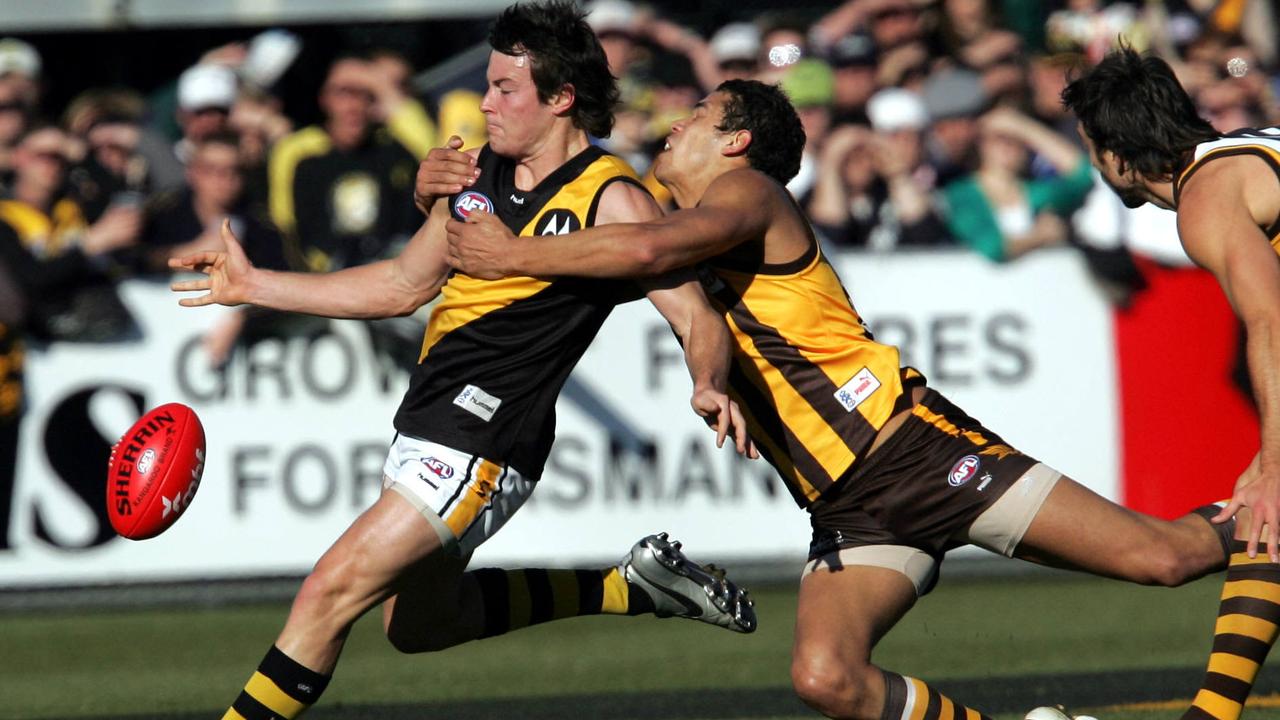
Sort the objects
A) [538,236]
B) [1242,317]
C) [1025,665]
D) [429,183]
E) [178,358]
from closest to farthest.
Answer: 1. [1242,317]
2. [538,236]
3. [429,183]
4. [1025,665]
5. [178,358]

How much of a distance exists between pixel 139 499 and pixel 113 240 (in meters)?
5.48

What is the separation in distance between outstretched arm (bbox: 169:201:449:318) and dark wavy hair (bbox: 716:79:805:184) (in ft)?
3.61

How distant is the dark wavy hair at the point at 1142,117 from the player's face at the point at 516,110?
1715 mm

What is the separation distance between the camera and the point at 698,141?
5.99 m

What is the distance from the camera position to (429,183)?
5992 millimetres


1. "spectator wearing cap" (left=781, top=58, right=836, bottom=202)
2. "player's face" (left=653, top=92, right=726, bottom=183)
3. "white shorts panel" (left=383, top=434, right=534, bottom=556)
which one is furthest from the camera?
"spectator wearing cap" (left=781, top=58, right=836, bottom=202)

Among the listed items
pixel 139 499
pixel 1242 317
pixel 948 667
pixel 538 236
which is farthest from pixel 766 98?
pixel 948 667

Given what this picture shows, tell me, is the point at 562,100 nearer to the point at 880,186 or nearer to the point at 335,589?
the point at 335,589

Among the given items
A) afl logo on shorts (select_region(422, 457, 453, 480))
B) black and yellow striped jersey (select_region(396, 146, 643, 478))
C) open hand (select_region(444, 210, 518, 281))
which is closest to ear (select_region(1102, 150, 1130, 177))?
black and yellow striped jersey (select_region(396, 146, 643, 478))

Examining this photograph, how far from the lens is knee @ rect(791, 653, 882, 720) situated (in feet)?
17.3

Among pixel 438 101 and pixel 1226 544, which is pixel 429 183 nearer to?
pixel 1226 544

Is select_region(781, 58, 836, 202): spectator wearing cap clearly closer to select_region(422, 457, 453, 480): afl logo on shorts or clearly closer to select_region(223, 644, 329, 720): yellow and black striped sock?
select_region(422, 457, 453, 480): afl logo on shorts

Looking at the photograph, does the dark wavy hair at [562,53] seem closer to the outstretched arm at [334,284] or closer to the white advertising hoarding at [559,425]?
the outstretched arm at [334,284]

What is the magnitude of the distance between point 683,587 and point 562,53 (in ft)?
6.72
